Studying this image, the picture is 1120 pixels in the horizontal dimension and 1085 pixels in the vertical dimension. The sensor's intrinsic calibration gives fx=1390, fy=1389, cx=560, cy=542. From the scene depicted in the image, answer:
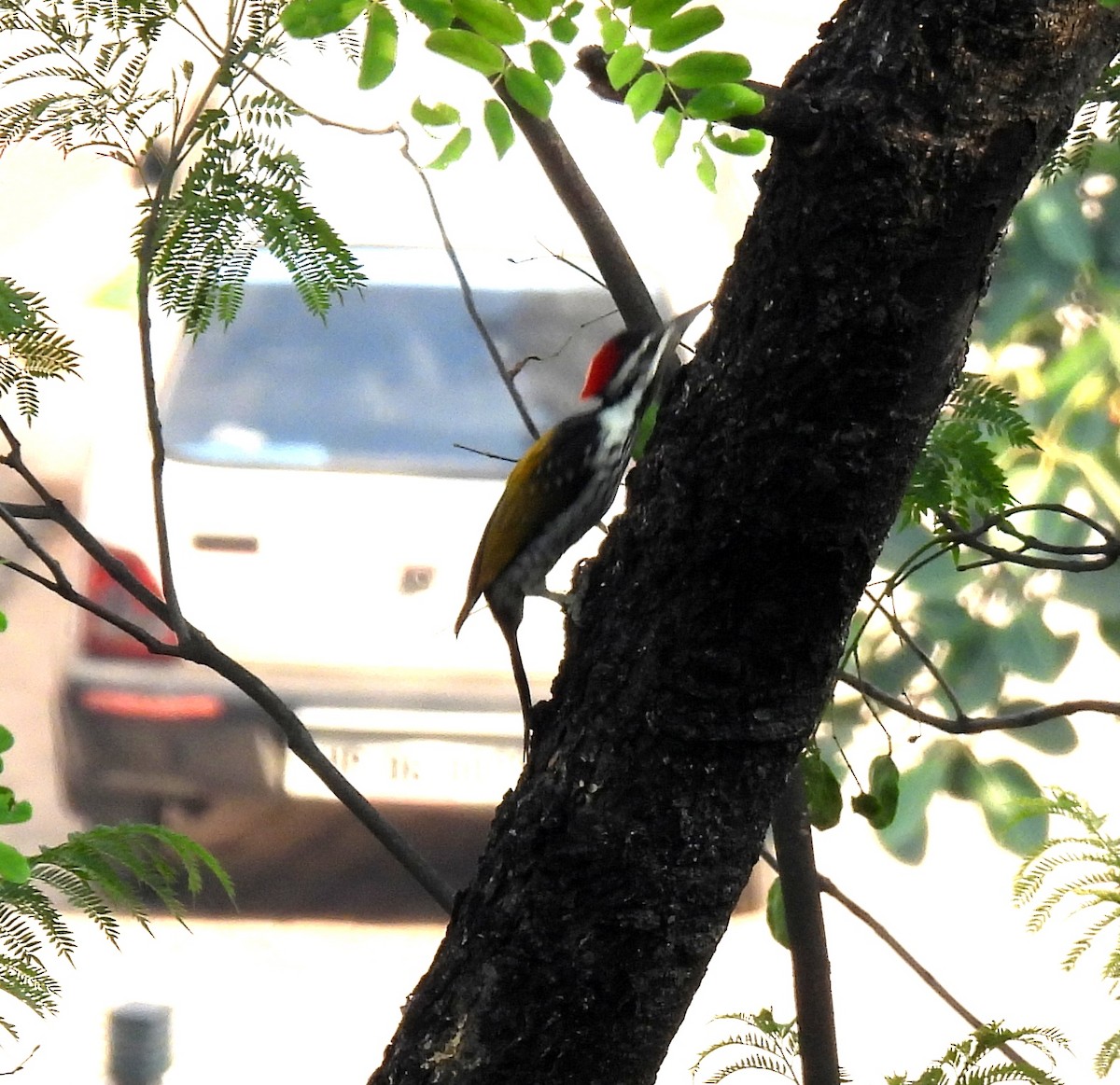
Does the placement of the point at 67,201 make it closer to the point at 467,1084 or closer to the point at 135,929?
the point at 135,929

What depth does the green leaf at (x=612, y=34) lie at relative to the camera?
0.88m

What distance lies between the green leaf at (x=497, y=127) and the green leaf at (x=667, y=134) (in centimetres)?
11

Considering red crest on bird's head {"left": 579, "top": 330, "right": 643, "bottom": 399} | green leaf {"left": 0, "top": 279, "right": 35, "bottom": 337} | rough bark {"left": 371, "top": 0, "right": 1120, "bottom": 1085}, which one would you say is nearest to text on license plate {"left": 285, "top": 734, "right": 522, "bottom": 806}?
red crest on bird's head {"left": 579, "top": 330, "right": 643, "bottom": 399}

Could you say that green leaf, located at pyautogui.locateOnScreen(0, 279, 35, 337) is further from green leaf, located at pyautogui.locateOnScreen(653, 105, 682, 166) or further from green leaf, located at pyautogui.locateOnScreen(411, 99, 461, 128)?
green leaf, located at pyautogui.locateOnScreen(653, 105, 682, 166)

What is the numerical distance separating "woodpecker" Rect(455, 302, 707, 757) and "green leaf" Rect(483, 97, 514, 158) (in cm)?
71

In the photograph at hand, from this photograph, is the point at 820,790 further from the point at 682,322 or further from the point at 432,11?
the point at 432,11

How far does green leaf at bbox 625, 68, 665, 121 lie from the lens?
0.85 meters

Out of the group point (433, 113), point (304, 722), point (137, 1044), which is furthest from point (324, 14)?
point (304, 722)

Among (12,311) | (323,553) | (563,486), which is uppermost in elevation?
(323,553)

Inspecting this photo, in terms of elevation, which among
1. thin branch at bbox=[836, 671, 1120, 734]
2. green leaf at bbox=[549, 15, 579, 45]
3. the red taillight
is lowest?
thin branch at bbox=[836, 671, 1120, 734]

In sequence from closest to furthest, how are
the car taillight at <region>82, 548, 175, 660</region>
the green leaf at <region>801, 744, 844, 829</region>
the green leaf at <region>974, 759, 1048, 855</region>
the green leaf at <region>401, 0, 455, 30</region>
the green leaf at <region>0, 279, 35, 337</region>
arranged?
the green leaf at <region>401, 0, 455, 30</region> < the green leaf at <region>0, 279, 35, 337</region> < the green leaf at <region>801, 744, 844, 829</region> < the green leaf at <region>974, 759, 1048, 855</region> < the car taillight at <region>82, 548, 175, 660</region>

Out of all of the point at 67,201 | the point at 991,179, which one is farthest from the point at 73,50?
the point at 67,201

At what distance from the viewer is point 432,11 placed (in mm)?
800

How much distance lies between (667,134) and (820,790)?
67 cm
